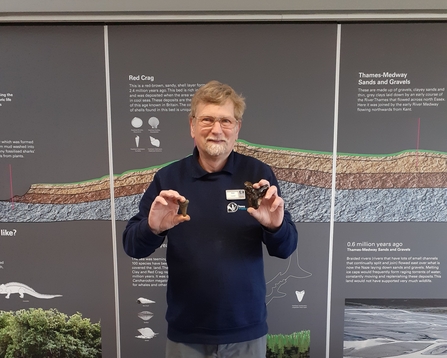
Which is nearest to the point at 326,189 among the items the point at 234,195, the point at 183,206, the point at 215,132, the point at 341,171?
the point at 341,171

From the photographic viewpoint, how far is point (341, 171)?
73.9 inches

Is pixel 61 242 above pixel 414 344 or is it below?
above

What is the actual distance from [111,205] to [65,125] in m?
0.51

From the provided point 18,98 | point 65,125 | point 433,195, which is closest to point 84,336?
point 65,125

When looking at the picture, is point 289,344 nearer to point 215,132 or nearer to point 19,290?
point 215,132

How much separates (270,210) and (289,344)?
1.20 m

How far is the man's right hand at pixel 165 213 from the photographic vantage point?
3.74 feet

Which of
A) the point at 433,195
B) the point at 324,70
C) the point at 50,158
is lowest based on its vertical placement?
the point at 433,195

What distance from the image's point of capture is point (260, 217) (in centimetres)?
118

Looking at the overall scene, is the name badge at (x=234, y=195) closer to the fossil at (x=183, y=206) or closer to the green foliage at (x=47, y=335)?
the fossil at (x=183, y=206)

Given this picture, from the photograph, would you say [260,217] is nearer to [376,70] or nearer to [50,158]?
[376,70]

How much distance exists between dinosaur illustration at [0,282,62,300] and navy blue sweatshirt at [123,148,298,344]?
3.43 ft

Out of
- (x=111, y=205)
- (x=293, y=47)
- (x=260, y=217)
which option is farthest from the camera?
(x=111, y=205)

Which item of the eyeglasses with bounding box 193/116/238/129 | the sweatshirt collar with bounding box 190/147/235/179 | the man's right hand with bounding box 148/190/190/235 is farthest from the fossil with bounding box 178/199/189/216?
the eyeglasses with bounding box 193/116/238/129
